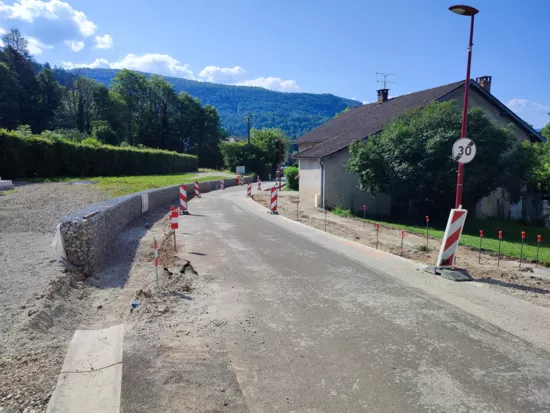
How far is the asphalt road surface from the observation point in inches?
150

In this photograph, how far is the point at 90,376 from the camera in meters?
4.05

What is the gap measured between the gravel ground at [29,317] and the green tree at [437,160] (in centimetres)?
1479

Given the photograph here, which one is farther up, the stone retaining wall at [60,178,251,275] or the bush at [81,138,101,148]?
the bush at [81,138,101,148]

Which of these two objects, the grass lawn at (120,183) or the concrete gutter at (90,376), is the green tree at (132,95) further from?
the concrete gutter at (90,376)

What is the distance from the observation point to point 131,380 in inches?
159

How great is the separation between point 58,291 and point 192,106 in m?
91.7

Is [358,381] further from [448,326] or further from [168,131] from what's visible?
[168,131]

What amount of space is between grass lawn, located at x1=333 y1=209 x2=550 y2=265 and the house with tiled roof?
4.86ft

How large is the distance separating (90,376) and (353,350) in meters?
3.03

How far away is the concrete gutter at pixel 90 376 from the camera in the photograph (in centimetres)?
357

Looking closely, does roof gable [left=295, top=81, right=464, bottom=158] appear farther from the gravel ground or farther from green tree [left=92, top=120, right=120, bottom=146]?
green tree [left=92, top=120, right=120, bottom=146]

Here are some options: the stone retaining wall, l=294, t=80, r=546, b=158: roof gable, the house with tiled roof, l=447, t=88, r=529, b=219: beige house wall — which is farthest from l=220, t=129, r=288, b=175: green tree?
the stone retaining wall

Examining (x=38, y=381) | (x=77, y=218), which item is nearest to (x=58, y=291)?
(x=77, y=218)

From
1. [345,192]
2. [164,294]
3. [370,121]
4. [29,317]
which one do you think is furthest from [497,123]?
[29,317]
